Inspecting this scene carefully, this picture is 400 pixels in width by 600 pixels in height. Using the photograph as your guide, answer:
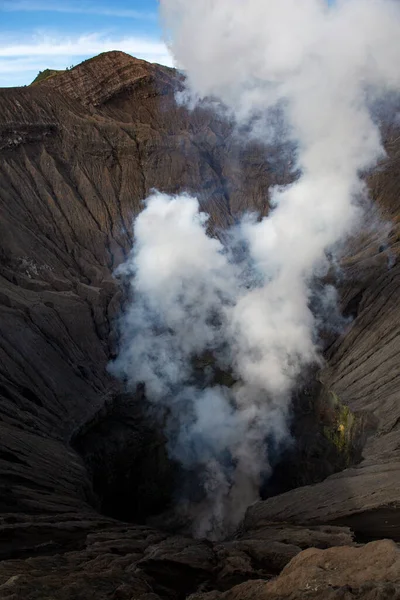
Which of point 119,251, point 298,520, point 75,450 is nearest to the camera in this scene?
point 298,520

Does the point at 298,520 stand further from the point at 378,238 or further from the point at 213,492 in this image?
the point at 378,238

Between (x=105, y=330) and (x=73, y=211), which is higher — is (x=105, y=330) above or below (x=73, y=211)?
below

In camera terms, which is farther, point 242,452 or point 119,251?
point 119,251

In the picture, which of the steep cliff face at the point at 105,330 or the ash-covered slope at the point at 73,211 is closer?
the steep cliff face at the point at 105,330

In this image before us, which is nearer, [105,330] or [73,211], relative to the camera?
[105,330]

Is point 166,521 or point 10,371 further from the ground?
point 10,371

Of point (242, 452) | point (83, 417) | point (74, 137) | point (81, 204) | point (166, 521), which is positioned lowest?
point (166, 521)

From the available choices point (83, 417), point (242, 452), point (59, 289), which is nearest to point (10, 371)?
point (83, 417)

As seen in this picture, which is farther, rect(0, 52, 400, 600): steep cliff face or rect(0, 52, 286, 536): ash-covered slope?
rect(0, 52, 286, 536): ash-covered slope
